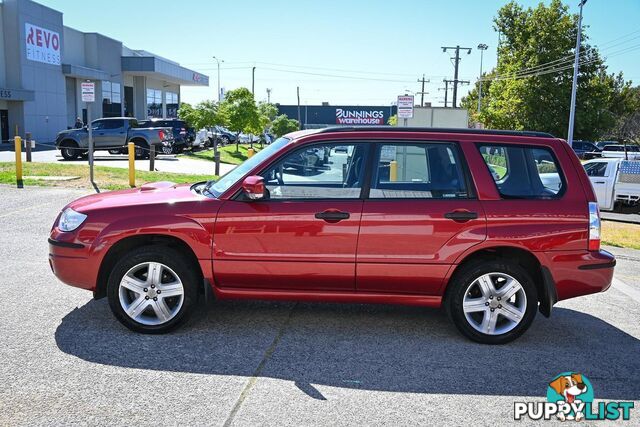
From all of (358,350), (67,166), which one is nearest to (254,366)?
(358,350)

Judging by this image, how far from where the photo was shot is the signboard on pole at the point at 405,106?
1470cm

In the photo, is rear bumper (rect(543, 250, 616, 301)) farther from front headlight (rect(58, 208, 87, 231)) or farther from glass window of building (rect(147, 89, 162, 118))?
glass window of building (rect(147, 89, 162, 118))

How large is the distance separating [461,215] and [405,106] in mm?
10287

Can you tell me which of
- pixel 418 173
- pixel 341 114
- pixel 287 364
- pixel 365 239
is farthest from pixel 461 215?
pixel 341 114

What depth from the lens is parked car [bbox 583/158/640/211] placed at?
15.7 meters

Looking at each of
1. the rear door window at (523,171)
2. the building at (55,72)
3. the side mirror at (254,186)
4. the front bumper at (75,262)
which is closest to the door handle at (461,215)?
the rear door window at (523,171)

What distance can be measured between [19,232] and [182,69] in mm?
52061

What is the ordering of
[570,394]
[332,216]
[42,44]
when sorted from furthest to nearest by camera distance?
[42,44] → [332,216] → [570,394]

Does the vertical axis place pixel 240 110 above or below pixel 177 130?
above

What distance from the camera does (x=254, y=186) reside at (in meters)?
4.66

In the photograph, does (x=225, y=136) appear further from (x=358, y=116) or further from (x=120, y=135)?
(x=358, y=116)

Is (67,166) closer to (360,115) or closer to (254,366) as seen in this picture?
(254,366)

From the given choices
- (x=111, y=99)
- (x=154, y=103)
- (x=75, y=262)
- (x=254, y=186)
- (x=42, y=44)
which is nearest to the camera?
(x=254, y=186)

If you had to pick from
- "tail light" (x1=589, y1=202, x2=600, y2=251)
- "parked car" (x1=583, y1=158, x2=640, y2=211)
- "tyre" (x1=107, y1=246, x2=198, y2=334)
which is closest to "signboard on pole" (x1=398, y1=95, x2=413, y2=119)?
"parked car" (x1=583, y1=158, x2=640, y2=211)
